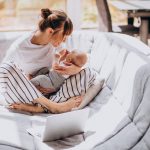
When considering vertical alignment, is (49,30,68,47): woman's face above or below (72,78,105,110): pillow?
above

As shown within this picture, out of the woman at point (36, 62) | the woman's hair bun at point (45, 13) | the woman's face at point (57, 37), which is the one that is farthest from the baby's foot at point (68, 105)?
the woman's hair bun at point (45, 13)

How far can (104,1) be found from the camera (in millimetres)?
3389

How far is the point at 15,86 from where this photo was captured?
2109 mm

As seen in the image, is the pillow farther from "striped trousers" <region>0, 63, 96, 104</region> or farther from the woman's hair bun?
the woman's hair bun

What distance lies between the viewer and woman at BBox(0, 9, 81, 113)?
82.4 inches

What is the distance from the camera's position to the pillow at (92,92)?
7.27ft

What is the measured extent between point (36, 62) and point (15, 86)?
0.91 ft

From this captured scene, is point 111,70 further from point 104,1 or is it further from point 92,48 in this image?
point 104,1

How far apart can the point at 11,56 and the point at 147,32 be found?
1595 mm

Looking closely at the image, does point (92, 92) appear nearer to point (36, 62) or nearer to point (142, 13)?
point (36, 62)

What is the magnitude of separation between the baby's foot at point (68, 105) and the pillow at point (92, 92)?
1.0 inches

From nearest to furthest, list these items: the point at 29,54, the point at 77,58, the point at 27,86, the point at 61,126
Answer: the point at 61,126, the point at 27,86, the point at 77,58, the point at 29,54

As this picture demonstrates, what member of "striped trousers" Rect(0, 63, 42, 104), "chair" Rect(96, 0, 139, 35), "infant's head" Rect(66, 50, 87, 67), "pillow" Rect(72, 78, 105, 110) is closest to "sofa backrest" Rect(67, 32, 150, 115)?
"pillow" Rect(72, 78, 105, 110)

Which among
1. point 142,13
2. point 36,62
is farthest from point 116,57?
point 142,13
